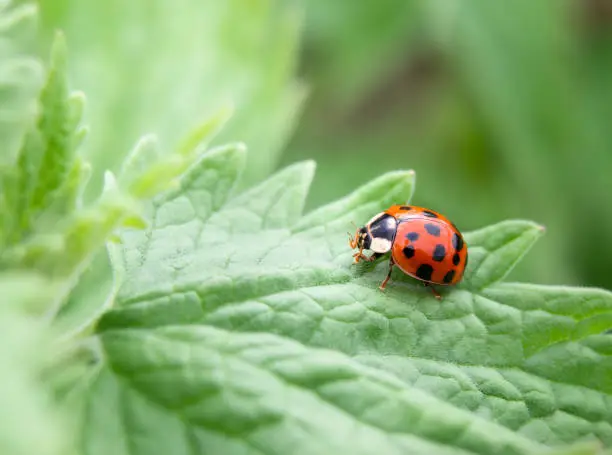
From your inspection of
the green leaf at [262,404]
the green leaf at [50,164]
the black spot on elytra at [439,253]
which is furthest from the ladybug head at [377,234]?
the green leaf at [50,164]

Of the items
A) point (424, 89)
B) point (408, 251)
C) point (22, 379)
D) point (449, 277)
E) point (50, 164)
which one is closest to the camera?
point (22, 379)

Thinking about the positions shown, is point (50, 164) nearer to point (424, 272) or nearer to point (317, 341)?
point (317, 341)

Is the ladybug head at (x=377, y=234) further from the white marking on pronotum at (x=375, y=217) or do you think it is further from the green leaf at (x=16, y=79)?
the green leaf at (x=16, y=79)

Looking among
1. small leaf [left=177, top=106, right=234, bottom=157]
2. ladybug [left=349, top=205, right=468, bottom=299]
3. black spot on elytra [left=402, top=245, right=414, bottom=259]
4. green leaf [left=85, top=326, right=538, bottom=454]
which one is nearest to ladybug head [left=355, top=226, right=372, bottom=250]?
ladybug [left=349, top=205, right=468, bottom=299]

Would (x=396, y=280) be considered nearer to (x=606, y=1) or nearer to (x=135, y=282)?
(x=135, y=282)

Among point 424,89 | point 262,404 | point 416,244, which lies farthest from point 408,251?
point 424,89

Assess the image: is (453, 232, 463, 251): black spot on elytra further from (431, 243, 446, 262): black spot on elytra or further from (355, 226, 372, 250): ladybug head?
(355, 226, 372, 250): ladybug head

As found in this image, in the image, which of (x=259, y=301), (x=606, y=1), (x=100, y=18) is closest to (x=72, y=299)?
(x=259, y=301)
